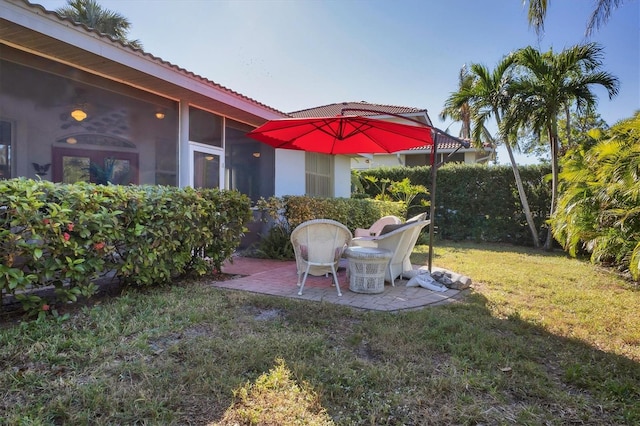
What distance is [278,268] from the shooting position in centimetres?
668

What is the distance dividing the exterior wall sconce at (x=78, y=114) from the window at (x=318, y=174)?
6.03 metres

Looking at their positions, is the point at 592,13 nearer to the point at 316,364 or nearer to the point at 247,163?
the point at 247,163

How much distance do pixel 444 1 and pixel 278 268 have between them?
7.79 metres

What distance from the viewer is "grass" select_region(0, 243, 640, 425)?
2230 millimetres

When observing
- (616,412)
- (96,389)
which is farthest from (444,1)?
(96,389)

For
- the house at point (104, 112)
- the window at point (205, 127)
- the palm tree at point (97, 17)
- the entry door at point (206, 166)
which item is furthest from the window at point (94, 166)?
the palm tree at point (97, 17)

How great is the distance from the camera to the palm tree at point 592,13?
6.40 metres

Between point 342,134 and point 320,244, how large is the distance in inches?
97.2

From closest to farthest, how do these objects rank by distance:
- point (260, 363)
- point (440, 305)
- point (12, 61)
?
point (260, 363), point (440, 305), point (12, 61)

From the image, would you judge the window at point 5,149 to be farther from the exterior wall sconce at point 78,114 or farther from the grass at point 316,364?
the grass at point 316,364

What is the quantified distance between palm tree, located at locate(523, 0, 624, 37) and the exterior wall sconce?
8.04m

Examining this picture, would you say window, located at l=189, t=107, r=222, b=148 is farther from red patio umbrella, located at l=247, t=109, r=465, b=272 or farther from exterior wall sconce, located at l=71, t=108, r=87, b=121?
exterior wall sconce, located at l=71, t=108, r=87, b=121

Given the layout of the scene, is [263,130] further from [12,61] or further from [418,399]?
[418,399]

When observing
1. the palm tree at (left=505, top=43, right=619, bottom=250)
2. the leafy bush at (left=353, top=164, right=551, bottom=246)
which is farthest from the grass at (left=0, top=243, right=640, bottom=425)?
the leafy bush at (left=353, top=164, right=551, bottom=246)
